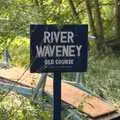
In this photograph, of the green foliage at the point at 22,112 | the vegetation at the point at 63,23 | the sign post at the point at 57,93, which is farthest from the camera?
the sign post at the point at 57,93

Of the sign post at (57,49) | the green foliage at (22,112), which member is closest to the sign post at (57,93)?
the sign post at (57,49)

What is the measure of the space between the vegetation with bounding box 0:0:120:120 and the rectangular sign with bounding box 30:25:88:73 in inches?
4.0

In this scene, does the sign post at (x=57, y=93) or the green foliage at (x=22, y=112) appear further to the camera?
the sign post at (x=57, y=93)

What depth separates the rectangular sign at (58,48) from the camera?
3.97m

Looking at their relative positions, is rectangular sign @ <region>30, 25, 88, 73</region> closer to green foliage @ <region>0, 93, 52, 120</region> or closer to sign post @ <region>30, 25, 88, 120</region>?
sign post @ <region>30, 25, 88, 120</region>

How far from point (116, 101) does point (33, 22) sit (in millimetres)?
3386

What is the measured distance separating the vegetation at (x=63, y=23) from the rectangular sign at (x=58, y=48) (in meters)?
0.10

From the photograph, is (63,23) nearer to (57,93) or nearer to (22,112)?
(57,93)

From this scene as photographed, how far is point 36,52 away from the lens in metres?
3.96

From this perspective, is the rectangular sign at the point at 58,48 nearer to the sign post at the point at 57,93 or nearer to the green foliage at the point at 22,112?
the sign post at the point at 57,93

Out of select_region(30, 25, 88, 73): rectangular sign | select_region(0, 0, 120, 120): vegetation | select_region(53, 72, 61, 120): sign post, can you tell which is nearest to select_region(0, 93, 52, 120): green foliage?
select_region(0, 0, 120, 120): vegetation

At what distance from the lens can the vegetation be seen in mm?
3543

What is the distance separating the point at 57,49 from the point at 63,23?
0.29 metres

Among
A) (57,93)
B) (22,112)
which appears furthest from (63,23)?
(22,112)
